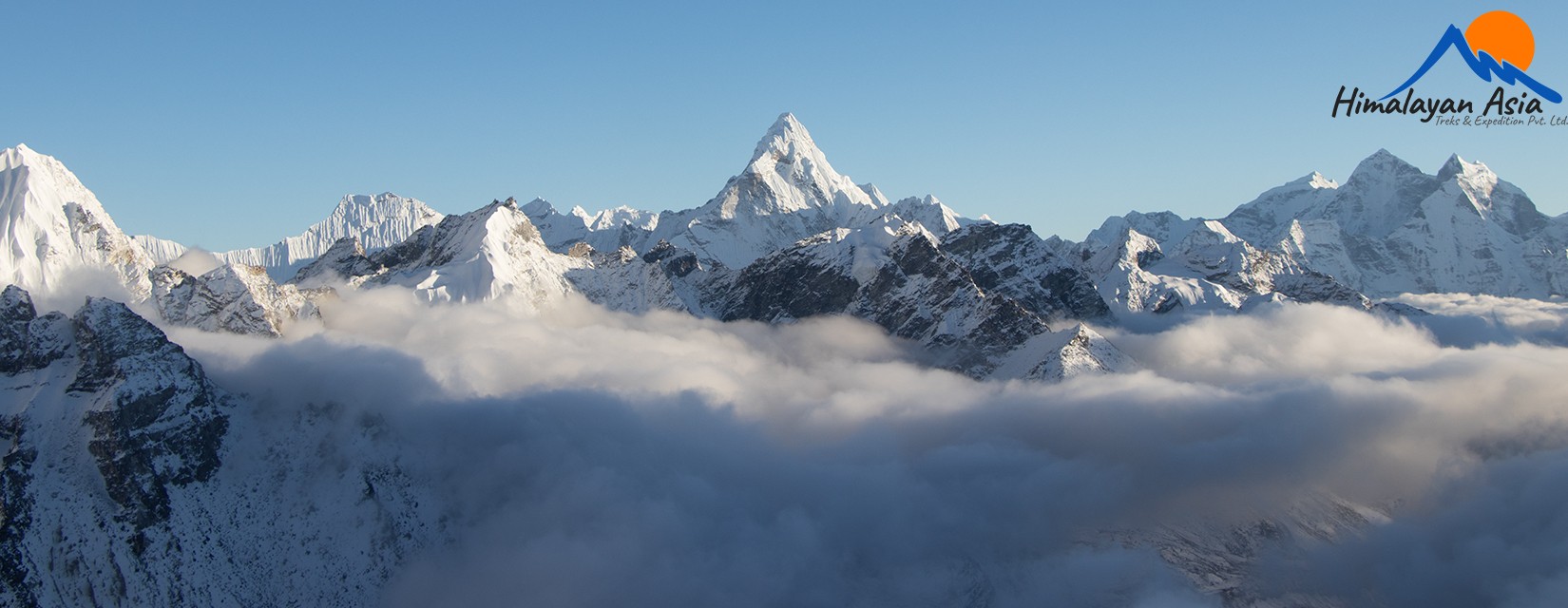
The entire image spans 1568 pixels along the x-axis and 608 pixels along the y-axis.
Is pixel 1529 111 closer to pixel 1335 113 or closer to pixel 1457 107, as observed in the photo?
pixel 1457 107

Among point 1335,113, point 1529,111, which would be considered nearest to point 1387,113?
point 1335,113

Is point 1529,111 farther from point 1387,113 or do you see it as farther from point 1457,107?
point 1387,113

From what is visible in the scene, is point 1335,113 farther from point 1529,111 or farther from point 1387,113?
point 1529,111

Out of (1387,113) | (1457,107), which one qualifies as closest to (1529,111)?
(1457,107)

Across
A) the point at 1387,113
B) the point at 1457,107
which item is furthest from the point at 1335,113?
the point at 1457,107
